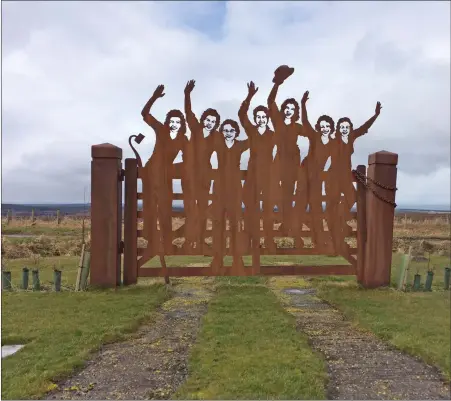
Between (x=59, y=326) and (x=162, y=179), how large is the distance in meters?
2.38

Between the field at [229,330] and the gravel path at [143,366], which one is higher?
the field at [229,330]

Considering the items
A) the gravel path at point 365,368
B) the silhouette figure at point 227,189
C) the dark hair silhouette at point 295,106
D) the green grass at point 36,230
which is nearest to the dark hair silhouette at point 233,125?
the silhouette figure at point 227,189

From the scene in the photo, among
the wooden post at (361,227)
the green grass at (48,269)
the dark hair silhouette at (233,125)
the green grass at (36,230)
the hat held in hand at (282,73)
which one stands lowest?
the green grass at (48,269)

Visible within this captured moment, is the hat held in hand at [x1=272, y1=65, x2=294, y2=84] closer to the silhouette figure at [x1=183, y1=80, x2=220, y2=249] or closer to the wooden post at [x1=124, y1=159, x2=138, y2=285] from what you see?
the silhouette figure at [x1=183, y1=80, x2=220, y2=249]

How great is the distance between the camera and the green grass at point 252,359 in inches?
101

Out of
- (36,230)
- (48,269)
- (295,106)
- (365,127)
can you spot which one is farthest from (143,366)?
(36,230)

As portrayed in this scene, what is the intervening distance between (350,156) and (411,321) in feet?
8.45

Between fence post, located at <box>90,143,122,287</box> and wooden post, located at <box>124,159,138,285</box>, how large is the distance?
13 cm

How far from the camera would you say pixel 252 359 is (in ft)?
10.1

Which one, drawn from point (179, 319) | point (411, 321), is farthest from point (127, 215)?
point (411, 321)

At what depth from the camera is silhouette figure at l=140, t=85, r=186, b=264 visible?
18.3 ft

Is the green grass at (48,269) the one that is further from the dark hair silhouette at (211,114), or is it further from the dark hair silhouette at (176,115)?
the dark hair silhouette at (211,114)

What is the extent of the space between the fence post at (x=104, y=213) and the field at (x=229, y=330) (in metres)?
0.39

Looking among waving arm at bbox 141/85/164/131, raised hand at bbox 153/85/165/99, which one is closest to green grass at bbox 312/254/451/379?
waving arm at bbox 141/85/164/131
